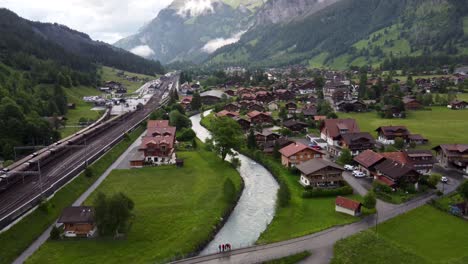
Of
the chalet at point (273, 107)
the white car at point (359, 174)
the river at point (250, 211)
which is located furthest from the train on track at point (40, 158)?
the chalet at point (273, 107)

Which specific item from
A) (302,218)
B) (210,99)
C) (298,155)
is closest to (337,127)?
(298,155)

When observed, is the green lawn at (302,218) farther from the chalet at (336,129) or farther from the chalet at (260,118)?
the chalet at (260,118)

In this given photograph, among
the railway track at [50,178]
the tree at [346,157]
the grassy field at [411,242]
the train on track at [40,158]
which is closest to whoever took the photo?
the grassy field at [411,242]

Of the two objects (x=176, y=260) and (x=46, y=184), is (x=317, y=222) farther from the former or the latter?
(x=46, y=184)

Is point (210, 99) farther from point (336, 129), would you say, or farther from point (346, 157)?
point (346, 157)

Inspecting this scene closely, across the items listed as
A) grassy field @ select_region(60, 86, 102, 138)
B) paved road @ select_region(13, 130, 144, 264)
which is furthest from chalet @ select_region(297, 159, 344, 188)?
grassy field @ select_region(60, 86, 102, 138)

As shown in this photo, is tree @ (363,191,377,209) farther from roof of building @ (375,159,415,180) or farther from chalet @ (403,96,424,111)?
chalet @ (403,96,424,111)
